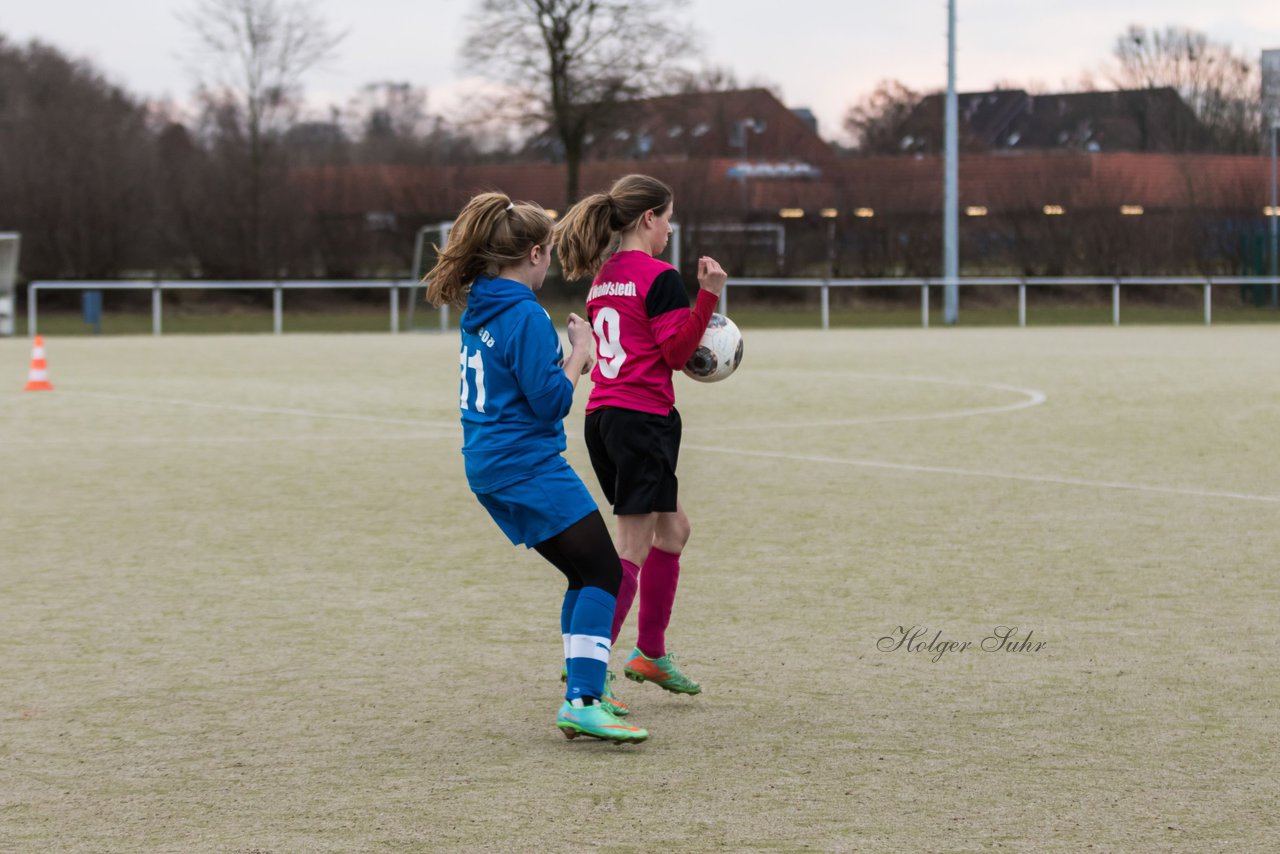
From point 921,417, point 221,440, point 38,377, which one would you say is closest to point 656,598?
point 221,440

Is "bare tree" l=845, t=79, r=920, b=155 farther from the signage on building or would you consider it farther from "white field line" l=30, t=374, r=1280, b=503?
"white field line" l=30, t=374, r=1280, b=503

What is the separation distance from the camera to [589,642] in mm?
4770

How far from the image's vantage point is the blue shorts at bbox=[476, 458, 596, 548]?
4637 millimetres

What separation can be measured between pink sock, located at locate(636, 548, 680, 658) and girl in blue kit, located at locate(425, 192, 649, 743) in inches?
21.7

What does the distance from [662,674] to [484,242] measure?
1.45 metres

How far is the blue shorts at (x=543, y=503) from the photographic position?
4.64 metres

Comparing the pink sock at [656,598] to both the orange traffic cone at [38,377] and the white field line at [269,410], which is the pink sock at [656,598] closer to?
the white field line at [269,410]

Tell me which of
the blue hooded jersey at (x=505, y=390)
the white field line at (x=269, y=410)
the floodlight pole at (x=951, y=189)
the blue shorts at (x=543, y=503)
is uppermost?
the floodlight pole at (x=951, y=189)

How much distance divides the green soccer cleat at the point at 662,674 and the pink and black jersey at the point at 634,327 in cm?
76

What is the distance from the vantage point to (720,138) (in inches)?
2250

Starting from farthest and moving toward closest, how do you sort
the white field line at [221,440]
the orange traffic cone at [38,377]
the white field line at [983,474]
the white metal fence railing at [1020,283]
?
the white metal fence railing at [1020,283]
the orange traffic cone at [38,377]
the white field line at [221,440]
the white field line at [983,474]

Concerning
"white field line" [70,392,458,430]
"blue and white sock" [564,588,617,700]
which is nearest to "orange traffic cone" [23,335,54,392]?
"white field line" [70,392,458,430]

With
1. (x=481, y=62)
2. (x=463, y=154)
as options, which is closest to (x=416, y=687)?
(x=481, y=62)

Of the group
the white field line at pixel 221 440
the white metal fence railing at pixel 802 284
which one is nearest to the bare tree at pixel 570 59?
the white metal fence railing at pixel 802 284
